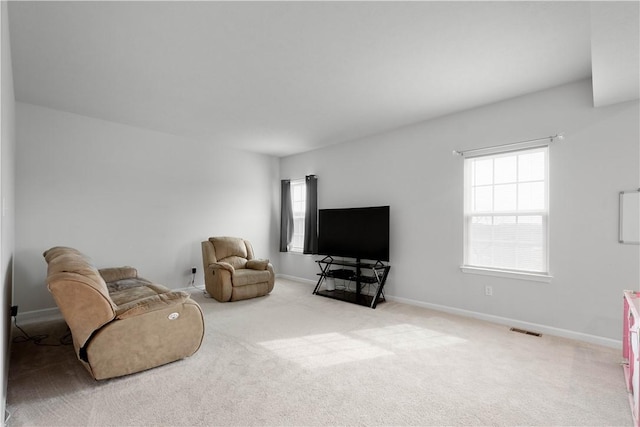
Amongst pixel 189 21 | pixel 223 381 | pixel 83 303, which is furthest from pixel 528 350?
pixel 189 21

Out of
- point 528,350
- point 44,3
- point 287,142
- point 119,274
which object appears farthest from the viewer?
point 287,142

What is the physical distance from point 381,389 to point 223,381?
46.3 inches

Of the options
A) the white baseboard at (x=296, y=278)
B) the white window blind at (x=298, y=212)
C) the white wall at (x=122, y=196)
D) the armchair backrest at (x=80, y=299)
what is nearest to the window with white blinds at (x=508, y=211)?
the white baseboard at (x=296, y=278)

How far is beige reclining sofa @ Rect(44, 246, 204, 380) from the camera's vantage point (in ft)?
7.40

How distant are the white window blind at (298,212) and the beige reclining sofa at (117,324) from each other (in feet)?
12.9

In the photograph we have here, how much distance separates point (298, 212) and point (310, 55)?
4.16 meters

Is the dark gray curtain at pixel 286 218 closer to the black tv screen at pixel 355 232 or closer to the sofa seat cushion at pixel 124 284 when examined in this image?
the black tv screen at pixel 355 232

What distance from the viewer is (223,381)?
2.44 meters

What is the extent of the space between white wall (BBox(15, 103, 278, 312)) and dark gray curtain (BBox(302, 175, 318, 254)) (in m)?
1.06

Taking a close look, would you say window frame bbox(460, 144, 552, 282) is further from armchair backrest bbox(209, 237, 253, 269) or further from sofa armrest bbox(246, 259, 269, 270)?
armchair backrest bbox(209, 237, 253, 269)

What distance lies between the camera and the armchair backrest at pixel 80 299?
220cm

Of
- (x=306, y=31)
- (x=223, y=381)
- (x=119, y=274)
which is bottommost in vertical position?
(x=223, y=381)

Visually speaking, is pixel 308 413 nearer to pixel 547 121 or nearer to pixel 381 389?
pixel 381 389

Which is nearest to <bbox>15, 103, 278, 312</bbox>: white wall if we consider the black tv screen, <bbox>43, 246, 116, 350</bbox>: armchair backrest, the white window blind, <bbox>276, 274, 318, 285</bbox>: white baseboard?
the white window blind
